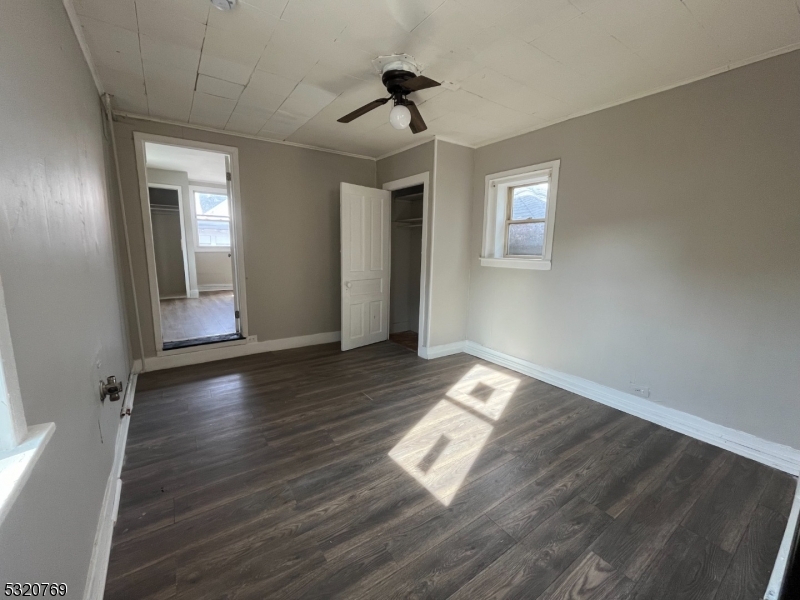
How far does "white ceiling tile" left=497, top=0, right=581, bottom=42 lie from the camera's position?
1.70 metres

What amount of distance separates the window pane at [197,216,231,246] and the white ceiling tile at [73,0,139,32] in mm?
6485

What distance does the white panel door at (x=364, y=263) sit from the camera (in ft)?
13.6

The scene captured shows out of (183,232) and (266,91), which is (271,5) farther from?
(183,232)

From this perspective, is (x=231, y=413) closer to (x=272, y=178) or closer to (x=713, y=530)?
(x=272, y=178)

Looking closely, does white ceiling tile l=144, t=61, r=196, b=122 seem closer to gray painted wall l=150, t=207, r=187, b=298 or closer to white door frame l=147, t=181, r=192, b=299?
white door frame l=147, t=181, r=192, b=299

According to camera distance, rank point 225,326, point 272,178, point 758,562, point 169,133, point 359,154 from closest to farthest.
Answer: point 758,562, point 169,133, point 272,178, point 359,154, point 225,326

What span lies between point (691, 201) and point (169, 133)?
15.3ft

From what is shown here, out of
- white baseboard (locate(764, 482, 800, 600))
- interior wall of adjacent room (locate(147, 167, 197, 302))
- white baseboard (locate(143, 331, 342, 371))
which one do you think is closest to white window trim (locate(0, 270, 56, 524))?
white baseboard (locate(764, 482, 800, 600))

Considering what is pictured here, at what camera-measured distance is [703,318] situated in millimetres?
2404

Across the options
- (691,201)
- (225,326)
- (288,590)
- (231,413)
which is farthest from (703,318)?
(225,326)

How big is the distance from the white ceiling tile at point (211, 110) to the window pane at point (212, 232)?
16.3 feet

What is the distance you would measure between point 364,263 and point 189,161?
14.0 feet

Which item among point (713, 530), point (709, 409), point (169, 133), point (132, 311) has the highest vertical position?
point (169, 133)

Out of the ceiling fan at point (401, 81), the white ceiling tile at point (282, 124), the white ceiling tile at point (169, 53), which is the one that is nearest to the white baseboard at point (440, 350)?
the ceiling fan at point (401, 81)
